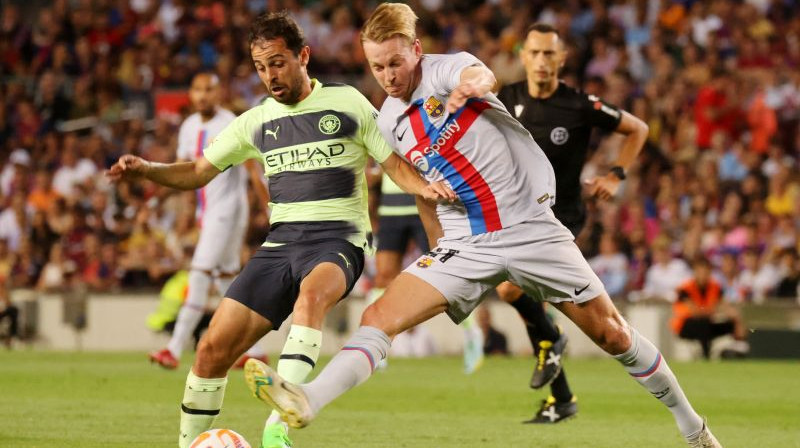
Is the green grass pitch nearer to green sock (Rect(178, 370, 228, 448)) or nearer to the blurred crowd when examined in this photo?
green sock (Rect(178, 370, 228, 448))

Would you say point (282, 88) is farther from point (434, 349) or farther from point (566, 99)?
point (434, 349)

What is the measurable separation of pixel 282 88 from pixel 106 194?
14421 millimetres

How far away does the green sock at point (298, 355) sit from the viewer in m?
6.93

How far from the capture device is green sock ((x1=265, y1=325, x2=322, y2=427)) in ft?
22.7

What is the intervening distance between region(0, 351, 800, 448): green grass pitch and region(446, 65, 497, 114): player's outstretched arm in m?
2.58

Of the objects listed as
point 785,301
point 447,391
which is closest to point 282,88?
point 447,391

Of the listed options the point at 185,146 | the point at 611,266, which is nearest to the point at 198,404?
the point at 185,146

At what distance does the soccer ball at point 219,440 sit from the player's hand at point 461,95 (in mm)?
1940

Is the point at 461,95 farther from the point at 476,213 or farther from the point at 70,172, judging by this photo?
the point at 70,172

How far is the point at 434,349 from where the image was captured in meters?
17.8

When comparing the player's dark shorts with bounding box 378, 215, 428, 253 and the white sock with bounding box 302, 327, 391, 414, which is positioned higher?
the white sock with bounding box 302, 327, 391, 414

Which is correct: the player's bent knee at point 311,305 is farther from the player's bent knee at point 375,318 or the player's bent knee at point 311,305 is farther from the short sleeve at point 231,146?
the short sleeve at point 231,146

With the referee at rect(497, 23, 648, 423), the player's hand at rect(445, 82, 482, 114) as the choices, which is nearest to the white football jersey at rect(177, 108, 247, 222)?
the referee at rect(497, 23, 648, 423)

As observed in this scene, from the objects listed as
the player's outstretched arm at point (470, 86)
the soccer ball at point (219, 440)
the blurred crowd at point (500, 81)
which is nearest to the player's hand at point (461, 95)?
the player's outstretched arm at point (470, 86)
